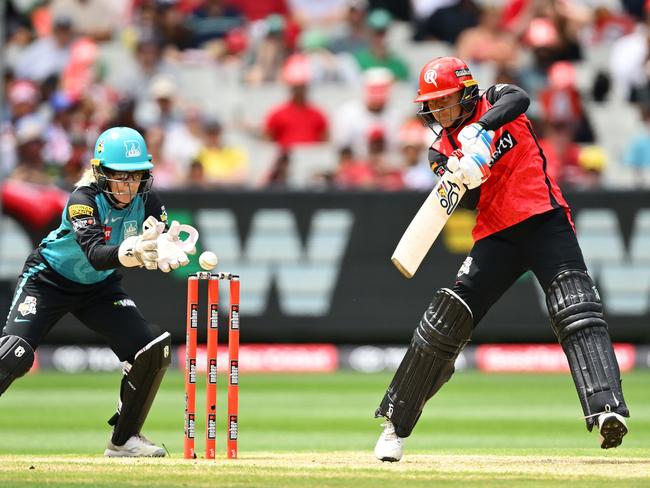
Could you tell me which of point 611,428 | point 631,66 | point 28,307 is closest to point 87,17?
point 631,66

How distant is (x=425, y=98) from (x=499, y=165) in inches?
20.5

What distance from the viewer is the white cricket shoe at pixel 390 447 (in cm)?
731

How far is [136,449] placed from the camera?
25.3ft

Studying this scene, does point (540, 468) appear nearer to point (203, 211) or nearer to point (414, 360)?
point (414, 360)

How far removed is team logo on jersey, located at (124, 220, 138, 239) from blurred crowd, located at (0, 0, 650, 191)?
7.20 meters

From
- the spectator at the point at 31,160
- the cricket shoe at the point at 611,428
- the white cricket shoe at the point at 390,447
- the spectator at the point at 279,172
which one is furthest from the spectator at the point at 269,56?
the cricket shoe at the point at 611,428

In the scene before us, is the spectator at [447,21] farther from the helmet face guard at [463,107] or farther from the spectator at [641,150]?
the helmet face guard at [463,107]

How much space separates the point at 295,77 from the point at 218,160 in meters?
1.34

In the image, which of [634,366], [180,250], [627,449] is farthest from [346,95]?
[180,250]

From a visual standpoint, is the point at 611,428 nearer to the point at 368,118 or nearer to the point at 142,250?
the point at 142,250

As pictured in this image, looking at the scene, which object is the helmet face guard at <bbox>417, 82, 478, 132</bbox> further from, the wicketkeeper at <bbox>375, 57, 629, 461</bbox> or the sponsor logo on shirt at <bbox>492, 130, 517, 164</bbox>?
the sponsor logo on shirt at <bbox>492, 130, 517, 164</bbox>

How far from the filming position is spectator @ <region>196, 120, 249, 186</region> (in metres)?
15.5

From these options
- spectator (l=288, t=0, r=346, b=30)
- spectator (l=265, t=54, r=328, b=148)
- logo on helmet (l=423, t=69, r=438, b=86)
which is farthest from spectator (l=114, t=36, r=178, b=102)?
logo on helmet (l=423, t=69, r=438, b=86)

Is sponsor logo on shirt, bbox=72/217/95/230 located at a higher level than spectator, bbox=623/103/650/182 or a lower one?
lower
